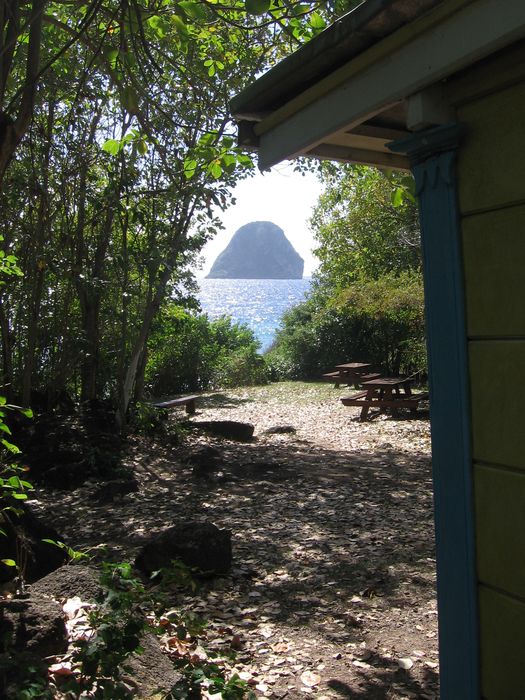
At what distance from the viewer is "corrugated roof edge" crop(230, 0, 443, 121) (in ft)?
6.46

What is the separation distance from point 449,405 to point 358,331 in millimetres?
18319

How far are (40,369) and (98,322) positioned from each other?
1.09 m

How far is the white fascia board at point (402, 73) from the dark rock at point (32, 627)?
85.3 inches

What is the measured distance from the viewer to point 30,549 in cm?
415

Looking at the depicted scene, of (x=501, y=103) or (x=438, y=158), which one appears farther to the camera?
(x=438, y=158)

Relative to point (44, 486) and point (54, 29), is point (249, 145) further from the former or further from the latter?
point (54, 29)

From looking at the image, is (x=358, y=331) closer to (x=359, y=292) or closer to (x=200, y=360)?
(x=359, y=292)

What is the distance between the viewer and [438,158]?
89.7 inches

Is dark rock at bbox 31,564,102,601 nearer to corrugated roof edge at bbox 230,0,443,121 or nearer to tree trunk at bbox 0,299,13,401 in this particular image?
corrugated roof edge at bbox 230,0,443,121

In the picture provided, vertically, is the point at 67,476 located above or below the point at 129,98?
below

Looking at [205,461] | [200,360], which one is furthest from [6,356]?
[200,360]

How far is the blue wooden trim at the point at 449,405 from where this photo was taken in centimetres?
222

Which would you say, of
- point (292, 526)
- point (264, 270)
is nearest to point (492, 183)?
point (292, 526)

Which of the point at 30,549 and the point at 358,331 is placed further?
the point at 358,331
